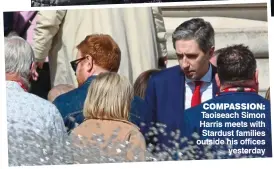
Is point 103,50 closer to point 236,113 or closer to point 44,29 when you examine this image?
point 44,29

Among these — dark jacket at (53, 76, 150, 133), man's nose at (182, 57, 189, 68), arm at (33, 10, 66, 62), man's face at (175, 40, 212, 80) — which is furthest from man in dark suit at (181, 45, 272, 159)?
arm at (33, 10, 66, 62)

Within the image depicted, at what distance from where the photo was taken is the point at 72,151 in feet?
21.7

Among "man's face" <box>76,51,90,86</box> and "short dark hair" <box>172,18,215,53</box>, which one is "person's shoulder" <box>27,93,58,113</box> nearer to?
"man's face" <box>76,51,90,86</box>

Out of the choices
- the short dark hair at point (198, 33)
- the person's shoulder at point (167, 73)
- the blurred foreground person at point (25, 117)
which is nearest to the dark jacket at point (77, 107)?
the blurred foreground person at point (25, 117)

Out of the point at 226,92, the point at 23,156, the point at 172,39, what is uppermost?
A: the point at 172,39

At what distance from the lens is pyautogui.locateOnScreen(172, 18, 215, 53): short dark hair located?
672 centimetres

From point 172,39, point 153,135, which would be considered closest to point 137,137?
point 153,135

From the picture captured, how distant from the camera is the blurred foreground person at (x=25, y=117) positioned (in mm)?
6363

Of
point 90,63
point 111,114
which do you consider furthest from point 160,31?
point 111,114

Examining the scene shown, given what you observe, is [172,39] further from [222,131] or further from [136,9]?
[222,131]

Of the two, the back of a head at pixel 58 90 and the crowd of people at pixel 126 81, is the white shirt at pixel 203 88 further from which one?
the back of a head at pixel 58 90

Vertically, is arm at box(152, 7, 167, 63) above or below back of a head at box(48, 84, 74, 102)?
above

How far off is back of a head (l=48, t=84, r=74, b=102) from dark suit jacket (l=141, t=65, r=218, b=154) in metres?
0.76

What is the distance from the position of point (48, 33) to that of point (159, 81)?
1.16 m
